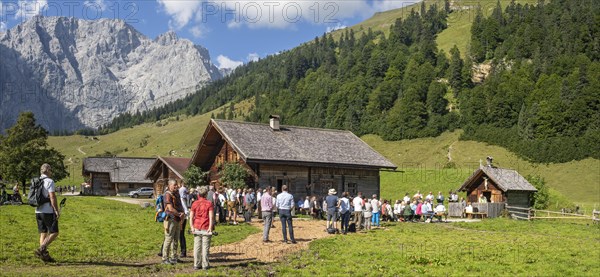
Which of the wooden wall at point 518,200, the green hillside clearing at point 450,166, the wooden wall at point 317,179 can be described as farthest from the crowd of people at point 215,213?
the green hillside clearing at point 450,166

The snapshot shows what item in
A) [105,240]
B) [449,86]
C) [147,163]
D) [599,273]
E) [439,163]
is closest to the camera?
[599,273]

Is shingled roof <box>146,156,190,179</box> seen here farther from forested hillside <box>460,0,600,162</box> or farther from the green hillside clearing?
forested hillside <box>460,0,600,162</box>

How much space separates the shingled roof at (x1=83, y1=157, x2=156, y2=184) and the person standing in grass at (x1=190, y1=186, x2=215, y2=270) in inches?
2654

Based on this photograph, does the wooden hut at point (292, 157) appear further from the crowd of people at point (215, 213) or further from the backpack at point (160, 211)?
the backpack at point (160, 211)

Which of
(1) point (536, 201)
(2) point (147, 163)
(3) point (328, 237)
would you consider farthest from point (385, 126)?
(3) point (328, 237)

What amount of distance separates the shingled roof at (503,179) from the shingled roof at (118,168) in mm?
50434

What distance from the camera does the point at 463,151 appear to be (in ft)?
334

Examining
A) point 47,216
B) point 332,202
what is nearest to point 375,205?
point 332,202

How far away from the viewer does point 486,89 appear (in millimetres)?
123812

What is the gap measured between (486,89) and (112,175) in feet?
273

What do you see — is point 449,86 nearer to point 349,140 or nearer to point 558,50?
point 558,50

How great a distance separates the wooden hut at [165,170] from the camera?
186 feet

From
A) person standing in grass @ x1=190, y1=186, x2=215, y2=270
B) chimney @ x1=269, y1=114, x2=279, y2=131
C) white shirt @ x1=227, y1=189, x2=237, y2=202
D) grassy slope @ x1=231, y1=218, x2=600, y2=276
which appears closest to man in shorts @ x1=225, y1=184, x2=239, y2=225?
white shirt @ x1=227, y1=189, x2=237, y2=202

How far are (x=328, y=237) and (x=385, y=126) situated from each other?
10749 centimetres
